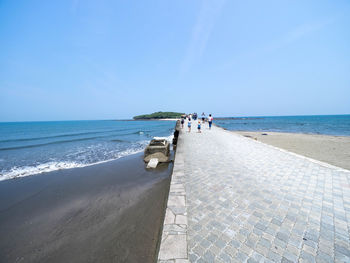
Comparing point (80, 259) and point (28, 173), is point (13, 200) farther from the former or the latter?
point (80, 259)

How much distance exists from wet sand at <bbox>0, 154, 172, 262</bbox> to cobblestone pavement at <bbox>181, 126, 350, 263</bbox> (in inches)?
47.9

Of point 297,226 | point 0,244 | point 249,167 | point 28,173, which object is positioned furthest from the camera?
point 28,173

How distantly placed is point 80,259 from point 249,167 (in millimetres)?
5213

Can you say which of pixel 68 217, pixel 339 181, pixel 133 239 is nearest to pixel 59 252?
pixel 68 217

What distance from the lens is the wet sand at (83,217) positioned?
2.62 m

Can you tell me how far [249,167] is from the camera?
4.71 m

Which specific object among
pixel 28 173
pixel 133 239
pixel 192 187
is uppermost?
pixel 192 187

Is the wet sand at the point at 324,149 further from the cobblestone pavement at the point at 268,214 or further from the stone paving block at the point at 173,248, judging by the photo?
the stone paving block at the point at 173,248

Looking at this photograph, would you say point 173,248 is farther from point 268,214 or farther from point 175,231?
point 268,214

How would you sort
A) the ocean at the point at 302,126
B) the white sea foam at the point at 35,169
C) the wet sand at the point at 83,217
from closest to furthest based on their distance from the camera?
the wet sand at the point at 83,217 → the white sea foam at the point at 35,169 → the ocean at the point at 302,126

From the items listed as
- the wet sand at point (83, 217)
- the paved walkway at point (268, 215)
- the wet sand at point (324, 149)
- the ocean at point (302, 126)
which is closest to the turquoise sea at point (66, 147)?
the ocean at point (302, 126)

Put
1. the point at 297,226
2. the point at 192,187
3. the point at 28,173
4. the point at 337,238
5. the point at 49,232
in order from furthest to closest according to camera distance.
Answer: the point at 28,173, the point at 192,187, the point at 49,232, the point at 297,226, the point at 337,238

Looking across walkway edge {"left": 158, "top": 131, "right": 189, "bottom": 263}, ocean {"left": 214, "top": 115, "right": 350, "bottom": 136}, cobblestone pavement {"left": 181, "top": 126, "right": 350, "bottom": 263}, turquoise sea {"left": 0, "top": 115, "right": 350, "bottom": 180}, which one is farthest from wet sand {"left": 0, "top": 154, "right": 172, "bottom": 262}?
ocean {"left": 214, "top": 115, "right": 350, "bottom": 136}

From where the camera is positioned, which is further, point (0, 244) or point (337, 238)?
point (0, 244)
